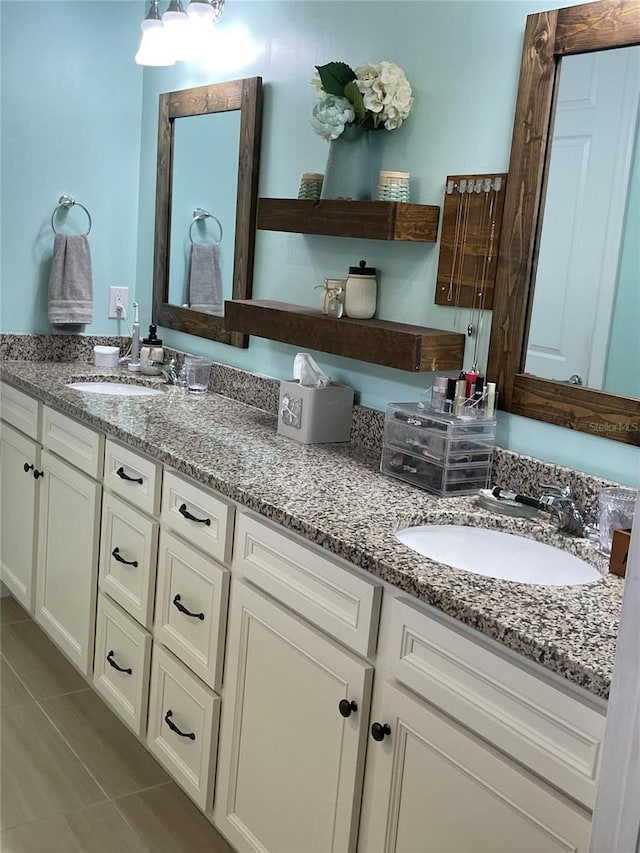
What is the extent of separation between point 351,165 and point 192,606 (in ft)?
3.90

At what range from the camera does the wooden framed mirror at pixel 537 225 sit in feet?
5.87

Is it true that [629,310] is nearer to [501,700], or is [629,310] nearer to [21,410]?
[501,700]

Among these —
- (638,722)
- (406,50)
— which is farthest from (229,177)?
(638,722)

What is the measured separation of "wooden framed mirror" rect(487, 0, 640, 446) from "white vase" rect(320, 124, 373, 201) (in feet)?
1.54

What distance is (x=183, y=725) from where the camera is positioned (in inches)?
85.7

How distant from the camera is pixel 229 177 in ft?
9.97

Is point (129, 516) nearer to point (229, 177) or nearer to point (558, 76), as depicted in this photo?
point (229, 177)

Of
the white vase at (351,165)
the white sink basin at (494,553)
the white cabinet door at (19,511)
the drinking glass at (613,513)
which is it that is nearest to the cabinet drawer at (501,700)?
the white sink basin at (494,553)

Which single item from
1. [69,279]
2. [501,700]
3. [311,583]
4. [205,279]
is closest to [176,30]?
[205,279]

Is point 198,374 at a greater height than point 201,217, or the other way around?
point 201,217

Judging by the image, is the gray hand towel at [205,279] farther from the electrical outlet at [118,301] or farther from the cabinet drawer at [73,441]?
the cabinet drawer at [73,441]

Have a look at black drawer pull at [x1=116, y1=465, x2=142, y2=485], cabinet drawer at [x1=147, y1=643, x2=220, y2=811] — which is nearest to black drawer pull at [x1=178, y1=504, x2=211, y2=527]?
black drawer pull at [x1=116, y1=465, x2=142, y2=485]

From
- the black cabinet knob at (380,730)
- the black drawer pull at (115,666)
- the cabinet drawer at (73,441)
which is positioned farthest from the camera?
the cabinet drawer at (73,441)

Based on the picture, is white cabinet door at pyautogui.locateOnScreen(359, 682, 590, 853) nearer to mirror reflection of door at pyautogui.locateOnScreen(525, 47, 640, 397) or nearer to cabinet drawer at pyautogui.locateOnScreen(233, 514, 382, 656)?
cabinet drawer at pyautogui.locateOnScreen(233, 514, 382, 656)
